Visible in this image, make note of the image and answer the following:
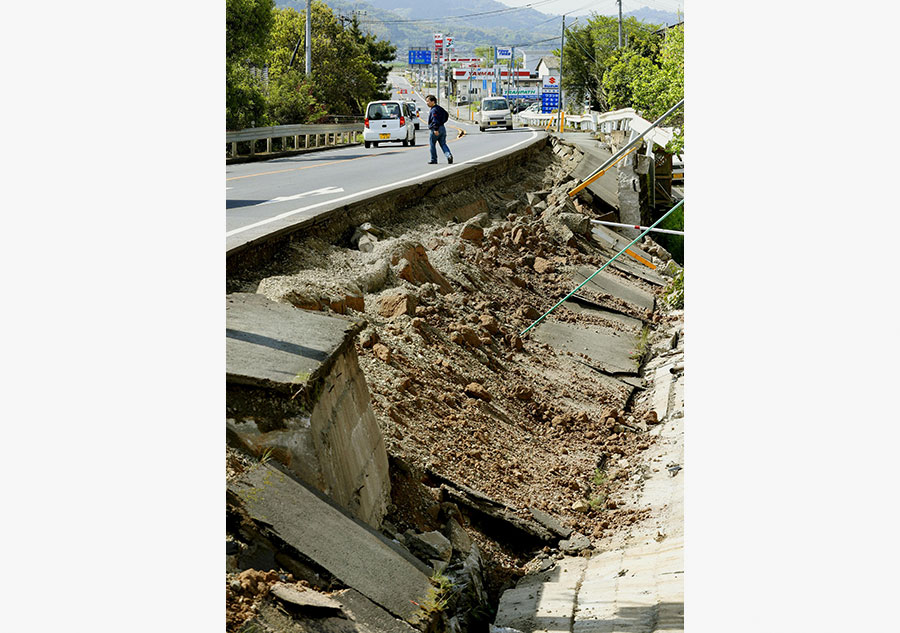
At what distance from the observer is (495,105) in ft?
154

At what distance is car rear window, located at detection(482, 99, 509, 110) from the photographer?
153 feet

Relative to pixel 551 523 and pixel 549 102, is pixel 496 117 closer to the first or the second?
pixel 549 102

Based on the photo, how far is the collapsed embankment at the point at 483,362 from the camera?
7035mm

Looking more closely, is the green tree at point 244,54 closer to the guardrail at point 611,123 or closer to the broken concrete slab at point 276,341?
the guardrail at point 611,123

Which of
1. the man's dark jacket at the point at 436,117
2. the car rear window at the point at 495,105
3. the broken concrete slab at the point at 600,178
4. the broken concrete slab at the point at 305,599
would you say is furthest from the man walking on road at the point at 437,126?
the car rear window at the point at 495,105

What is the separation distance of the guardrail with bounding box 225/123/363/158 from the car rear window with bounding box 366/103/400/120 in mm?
1657

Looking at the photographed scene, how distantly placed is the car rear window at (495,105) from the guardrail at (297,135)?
12.2 m

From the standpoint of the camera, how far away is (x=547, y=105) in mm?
59812

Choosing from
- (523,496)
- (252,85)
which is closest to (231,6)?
(252,85)

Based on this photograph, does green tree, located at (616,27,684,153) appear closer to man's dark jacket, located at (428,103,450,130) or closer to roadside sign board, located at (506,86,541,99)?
man's dark jacket, located at (428,103,450,130)

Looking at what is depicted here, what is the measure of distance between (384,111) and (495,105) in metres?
17.4

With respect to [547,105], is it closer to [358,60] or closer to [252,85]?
[358,60]

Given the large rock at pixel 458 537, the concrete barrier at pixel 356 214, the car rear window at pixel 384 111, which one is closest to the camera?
the large rock at pixel 458 537

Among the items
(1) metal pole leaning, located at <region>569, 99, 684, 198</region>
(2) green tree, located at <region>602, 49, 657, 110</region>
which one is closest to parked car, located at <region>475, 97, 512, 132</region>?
(2) green tree, located at <region>602, 49, 657, 110</region>
